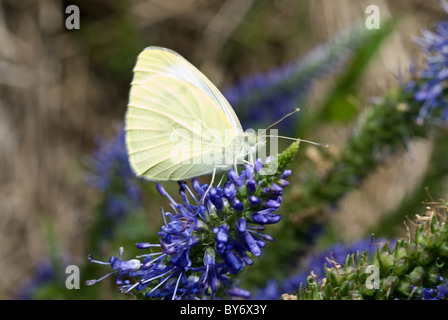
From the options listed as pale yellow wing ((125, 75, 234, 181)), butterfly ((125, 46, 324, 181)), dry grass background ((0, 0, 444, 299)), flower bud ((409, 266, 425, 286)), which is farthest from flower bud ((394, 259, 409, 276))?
dry grass background ((0, 0, 444, 299))

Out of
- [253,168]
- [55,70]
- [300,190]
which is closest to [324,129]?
[300,190]

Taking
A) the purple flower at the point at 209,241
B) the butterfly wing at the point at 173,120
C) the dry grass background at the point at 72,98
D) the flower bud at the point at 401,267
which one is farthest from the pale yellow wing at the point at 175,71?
the dry grass background at the point at 72,98

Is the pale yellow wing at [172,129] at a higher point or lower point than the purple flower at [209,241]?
higher

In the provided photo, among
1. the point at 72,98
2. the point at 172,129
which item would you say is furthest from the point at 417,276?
the point at 72,98

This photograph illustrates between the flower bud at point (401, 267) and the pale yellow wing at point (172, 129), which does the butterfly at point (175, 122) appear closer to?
the pale yellow wing at point (172, 129)

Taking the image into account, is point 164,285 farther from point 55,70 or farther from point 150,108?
point 55,70

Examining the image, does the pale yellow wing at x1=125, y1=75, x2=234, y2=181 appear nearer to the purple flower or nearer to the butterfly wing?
the butterfly wing

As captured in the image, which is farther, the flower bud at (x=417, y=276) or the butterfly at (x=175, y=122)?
the butterfly at (x=175, y=122)

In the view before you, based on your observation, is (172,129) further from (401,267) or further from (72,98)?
(72,98)
